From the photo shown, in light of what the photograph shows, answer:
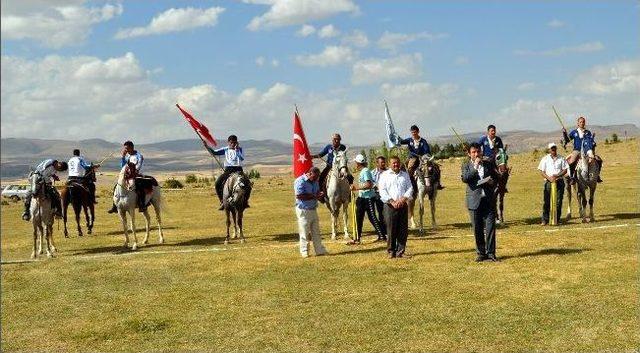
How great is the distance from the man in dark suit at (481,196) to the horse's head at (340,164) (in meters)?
4.47

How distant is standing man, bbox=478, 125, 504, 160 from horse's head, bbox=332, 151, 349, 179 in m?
4.51

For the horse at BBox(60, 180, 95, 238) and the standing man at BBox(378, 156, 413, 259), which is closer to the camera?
the standing man at BBox(378, 156, 413, 259)

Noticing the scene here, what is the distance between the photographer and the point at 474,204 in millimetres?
14742

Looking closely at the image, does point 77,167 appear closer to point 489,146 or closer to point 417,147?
point 417,147

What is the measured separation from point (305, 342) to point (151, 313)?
3.52m

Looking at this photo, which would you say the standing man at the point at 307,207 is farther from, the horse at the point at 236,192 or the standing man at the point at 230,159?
the standing man at the point at 230,159

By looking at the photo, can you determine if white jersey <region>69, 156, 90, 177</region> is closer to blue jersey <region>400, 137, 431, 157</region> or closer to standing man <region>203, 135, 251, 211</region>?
standing man <region>203, 135, 251, 211</region>

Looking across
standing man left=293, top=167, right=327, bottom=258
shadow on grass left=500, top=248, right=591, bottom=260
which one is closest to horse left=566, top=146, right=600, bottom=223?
shadow on grass left=500, top=248, right=591, bottom=260

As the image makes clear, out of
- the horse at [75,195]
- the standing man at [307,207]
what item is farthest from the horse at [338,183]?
the horse at [75,195]

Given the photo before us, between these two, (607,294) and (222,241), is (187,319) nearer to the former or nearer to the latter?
(607,294)

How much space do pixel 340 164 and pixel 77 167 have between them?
11.0 metres

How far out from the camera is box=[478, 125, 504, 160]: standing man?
20.4 meters

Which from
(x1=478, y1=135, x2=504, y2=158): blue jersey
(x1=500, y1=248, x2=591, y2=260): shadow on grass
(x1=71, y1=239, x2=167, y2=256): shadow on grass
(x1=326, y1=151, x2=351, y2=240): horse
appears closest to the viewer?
(x1=500, y1=248, x2=591, y2=260): shadow on grass

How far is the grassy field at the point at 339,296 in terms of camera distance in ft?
32.3
